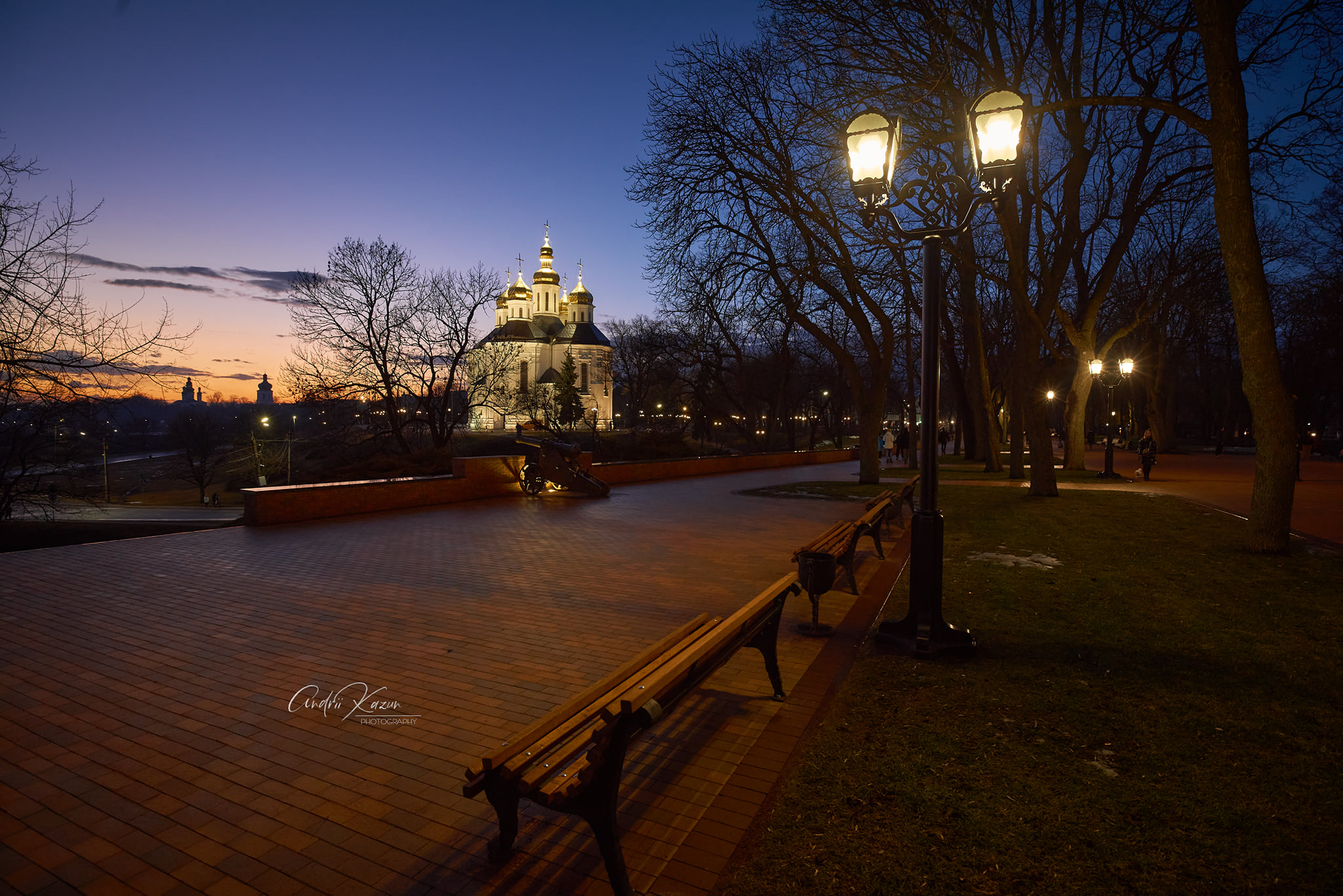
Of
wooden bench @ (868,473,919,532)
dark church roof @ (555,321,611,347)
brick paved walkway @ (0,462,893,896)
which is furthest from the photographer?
dark church roof @ (555,321,611,347)

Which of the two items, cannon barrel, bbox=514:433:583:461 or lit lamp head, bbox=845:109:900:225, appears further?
cannon barrel, bbox=514:433:583:461

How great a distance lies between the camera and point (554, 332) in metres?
89.1

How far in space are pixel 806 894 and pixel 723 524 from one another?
31.4 ft

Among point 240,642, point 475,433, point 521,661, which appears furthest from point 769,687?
point 475,433

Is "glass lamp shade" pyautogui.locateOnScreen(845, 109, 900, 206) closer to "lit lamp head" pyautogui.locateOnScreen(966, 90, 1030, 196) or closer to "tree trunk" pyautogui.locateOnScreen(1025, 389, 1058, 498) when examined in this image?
"lit lamp head" pyautogui.locateOnScreen(966, 90, 1030, 196)

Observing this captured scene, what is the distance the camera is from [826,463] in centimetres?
3431

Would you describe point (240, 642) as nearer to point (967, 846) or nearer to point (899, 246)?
point (967, 846)

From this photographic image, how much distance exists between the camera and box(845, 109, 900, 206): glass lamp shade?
5340 millimetres

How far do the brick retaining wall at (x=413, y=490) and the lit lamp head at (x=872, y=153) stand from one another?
996 cm

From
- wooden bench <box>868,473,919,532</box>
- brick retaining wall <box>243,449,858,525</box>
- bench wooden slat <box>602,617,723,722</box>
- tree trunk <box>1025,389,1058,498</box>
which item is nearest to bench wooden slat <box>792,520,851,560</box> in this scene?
wooden bench <box>868,473,919,532</box>

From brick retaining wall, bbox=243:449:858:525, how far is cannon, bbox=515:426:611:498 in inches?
19.3

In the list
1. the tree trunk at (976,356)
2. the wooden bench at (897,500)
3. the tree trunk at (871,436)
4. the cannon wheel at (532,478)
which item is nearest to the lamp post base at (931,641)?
the wooden bench at (897,500)

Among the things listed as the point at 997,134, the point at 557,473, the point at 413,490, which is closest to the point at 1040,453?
the point at 557,473

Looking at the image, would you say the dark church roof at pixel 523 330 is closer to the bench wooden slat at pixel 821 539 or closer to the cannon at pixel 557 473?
the cannon at pixel 557 473
